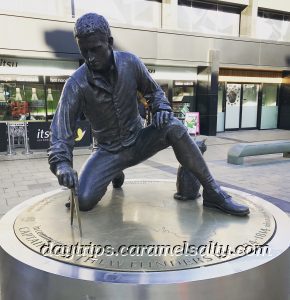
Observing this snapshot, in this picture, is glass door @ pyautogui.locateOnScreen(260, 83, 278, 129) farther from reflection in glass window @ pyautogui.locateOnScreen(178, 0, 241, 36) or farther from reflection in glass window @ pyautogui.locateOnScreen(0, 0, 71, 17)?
reflection in glass window @ pyautogui.locateOnScreen(0, 0, 71, 17)

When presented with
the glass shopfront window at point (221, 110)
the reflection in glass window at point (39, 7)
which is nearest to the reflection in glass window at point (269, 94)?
the glass shopfront window at point (221, 110)

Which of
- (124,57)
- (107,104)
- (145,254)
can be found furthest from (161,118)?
(145,254)

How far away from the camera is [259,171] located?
8.31 metres

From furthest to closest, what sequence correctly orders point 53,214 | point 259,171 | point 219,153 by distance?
point 219,153 < point 259,171 < point 53,214

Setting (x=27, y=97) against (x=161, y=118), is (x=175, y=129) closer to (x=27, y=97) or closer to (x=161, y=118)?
(x=161, y=118)

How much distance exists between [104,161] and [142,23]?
11.9 metres

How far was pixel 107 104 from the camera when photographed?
322cm

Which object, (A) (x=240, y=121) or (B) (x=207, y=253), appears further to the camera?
(A) (x=240, y=121)

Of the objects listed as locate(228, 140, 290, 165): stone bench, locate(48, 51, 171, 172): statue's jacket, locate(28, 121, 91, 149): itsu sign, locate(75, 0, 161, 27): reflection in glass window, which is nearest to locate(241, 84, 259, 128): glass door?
locate(75, 0, 161, 27): reflection in glass window

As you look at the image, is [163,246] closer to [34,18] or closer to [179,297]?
[179,297]

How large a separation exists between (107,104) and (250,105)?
15836mm

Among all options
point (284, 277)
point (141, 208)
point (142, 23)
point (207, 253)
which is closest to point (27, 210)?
point (141, 208)

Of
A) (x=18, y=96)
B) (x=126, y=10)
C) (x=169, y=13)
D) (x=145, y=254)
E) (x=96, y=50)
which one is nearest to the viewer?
(x=145, y=254)

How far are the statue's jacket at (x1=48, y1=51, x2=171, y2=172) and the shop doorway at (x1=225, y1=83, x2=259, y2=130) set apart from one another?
14344 millimetres
